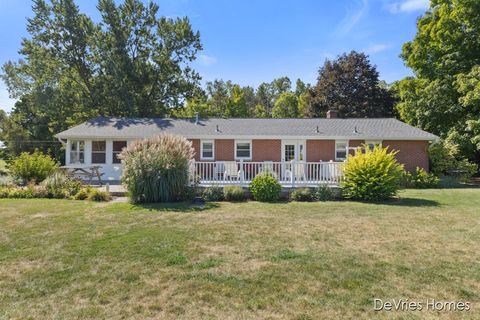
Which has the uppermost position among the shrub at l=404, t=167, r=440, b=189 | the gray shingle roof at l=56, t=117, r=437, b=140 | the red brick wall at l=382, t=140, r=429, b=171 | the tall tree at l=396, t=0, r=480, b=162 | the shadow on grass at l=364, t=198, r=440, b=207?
the tall tree at l=396, t=0, r=480, b=162

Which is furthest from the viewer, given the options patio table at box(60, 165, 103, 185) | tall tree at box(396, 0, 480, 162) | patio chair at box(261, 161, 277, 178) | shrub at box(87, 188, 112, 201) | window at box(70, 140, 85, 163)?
tall tree at box(396, 0, 480, 162)

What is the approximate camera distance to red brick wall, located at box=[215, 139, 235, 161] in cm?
1731

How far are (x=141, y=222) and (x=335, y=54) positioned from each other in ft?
108

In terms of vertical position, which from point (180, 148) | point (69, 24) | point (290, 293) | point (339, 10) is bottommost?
point (290, 293)

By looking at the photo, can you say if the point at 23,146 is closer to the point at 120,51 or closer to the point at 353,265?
the point at 120,51

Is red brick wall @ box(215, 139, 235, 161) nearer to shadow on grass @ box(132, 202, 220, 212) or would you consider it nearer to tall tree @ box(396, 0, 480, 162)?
shadow on grass @ box(132, 202, 220, 212)

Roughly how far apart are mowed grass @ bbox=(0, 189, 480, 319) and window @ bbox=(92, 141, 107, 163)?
10.2m

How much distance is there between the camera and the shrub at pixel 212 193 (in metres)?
10.1

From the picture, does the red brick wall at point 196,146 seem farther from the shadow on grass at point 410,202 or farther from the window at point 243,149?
the shadow on grass at point 410,202

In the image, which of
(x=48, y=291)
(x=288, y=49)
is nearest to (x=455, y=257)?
(x=48, y=291)

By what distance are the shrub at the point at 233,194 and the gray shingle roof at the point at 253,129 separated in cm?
707

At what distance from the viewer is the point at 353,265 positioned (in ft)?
13.8

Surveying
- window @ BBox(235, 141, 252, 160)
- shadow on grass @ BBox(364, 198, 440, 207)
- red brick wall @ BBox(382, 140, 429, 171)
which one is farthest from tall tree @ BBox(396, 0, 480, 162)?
window @ BBox(235, 141, 252, 160)

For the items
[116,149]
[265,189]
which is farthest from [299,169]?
[116,149]
